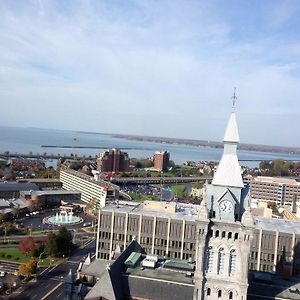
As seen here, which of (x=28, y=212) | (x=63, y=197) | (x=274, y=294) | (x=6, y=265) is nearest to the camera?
(x=274, y=294)

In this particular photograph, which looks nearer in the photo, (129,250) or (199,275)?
(199,275)

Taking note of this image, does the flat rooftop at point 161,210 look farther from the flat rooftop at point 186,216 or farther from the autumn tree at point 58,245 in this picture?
the autumn tree at point 58,245

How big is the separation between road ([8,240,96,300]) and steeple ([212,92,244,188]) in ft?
125

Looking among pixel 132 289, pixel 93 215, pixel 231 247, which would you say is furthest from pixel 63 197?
pixel 231 247

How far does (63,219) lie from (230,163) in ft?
279

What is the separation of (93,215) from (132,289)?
85.8 metres

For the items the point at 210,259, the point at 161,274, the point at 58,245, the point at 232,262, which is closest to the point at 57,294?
the point at 58,245

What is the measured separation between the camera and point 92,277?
4416 centimetres

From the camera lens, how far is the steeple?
99.2 feet

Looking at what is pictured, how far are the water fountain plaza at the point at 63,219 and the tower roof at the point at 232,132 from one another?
81.8 meters

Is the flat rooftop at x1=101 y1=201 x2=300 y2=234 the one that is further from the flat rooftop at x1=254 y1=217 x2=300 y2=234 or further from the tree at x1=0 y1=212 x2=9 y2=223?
the tree at x1=0 y1=212 x2=9 y2=223

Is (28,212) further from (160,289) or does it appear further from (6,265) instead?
(160,289)

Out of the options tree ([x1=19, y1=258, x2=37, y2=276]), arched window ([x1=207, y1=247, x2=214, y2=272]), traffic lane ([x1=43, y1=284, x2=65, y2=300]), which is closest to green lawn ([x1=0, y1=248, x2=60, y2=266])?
A: tree ([x1=19, y1=258, x2=37, y2=276])

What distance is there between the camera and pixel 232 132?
31.0 metres
